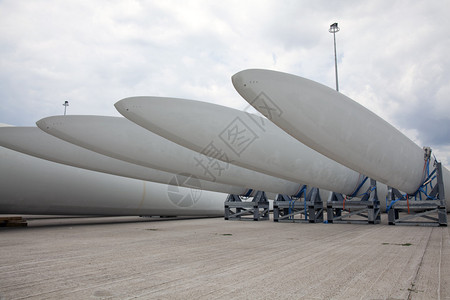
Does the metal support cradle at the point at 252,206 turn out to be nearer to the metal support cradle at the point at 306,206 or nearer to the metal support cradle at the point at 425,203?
the metal support cradle at the point at 306,206

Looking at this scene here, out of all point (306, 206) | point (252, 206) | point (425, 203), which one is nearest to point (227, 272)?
point (425, 203)

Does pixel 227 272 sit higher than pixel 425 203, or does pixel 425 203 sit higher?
pixel 425 203

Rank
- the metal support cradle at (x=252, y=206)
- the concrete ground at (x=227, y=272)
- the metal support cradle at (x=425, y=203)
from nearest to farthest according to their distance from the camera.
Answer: the concrete ground at (x=227, y=272)
the metal support cradle at (x=425, y=203)
the metal support cradle at (x=252, y=206)

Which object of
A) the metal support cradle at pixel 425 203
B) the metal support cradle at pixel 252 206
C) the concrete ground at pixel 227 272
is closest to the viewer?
the concrete ground at pixel 227 272

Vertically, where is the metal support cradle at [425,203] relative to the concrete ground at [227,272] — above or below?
above

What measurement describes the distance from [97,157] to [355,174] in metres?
8.35

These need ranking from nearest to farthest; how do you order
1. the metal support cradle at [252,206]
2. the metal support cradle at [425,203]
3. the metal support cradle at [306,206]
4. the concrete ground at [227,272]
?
1. the concrete ground at [227,272]
2. the metal support cradle at [425,203]
3. the metal support cradle at [306,206]
4. the metal support cradle at [252,206]

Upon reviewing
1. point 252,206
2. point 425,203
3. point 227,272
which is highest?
point 425,203

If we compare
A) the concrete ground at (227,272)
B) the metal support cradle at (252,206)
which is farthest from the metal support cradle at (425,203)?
the concrete ground at (227,272)

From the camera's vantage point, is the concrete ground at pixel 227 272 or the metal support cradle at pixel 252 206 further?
the metal support cradle at pixel 252 206

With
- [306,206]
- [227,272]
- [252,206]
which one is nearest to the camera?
→ [227,272]

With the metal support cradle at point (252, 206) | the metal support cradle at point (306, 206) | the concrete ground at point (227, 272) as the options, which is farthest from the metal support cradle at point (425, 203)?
the concrete ground at point (227, 272)

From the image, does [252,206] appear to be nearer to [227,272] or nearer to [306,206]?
[306,206]

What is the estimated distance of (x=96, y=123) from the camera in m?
8.18
